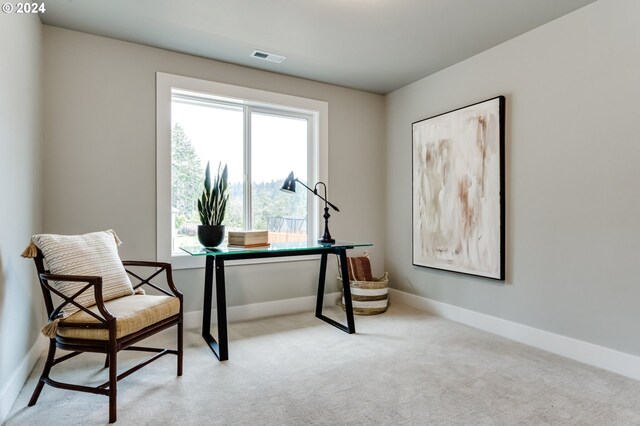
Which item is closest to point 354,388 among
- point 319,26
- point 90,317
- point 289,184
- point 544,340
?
point 90,317

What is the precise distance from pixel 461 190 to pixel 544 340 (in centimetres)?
132

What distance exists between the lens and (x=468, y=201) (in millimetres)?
3164

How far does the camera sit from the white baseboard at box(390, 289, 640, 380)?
2232mm

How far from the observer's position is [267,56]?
10.4ft

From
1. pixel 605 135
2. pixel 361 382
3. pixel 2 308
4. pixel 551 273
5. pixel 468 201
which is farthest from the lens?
pixel 468 201

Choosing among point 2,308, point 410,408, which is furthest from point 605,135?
point 2,308

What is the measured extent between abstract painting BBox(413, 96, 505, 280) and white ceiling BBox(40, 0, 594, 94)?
588mm

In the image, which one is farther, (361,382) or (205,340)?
(205,340)

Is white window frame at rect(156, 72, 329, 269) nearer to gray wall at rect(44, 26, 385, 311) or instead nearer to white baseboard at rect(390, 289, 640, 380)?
gray wall at rect(44, 26, 385, 311)

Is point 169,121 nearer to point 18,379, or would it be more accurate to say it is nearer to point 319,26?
point 319,26

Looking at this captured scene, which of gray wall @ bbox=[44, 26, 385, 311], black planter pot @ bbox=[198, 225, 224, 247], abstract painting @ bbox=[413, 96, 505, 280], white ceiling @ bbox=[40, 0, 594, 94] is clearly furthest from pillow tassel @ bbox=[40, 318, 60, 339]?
abstract painting @ bbox=[413, 96, 505, 280]

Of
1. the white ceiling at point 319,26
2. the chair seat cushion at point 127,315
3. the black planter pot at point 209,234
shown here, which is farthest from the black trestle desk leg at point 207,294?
the white ceiling at point 319,26

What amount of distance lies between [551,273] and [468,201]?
2.79ft

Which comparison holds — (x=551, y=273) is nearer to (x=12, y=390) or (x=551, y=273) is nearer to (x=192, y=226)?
(x=192, y=226)
